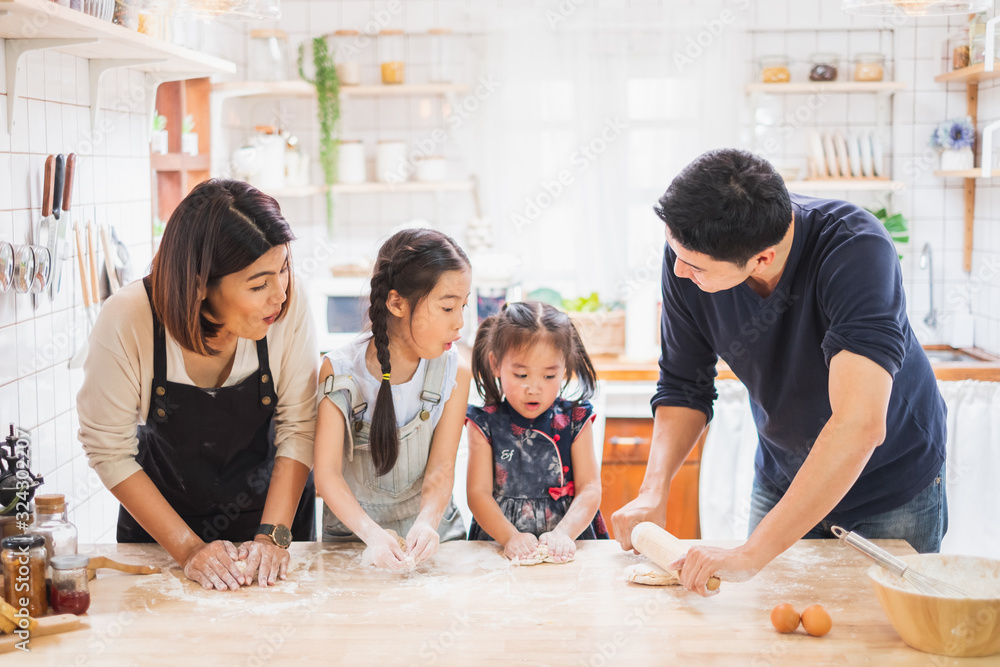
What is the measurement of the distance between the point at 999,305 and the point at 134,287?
2978mm

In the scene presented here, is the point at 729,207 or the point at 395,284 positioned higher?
the point at 729,207

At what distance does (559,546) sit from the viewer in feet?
4.88

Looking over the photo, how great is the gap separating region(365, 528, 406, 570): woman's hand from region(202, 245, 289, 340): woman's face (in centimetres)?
39

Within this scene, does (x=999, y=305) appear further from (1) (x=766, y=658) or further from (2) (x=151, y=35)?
(2) (x=151, y=35)

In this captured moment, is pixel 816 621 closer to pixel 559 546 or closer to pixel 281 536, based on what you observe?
pixel 559 546

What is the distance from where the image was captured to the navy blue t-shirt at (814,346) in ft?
4.19

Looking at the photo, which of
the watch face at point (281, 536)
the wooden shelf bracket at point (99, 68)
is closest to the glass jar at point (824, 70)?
the wooden shelf bracket at point (99, 68)

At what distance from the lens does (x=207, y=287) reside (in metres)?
1.44

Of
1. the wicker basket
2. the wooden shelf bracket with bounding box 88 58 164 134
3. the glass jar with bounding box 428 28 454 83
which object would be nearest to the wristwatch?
the wooden shelf bracket with bounding box 88 58 164 134

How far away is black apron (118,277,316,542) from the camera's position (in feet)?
4.96

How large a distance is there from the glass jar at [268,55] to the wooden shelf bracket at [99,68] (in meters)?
1.33

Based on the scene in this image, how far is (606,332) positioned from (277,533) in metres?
2.06

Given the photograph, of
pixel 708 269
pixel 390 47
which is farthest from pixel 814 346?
pixel 390 47

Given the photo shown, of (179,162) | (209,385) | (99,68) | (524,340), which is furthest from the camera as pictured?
(179,162)
